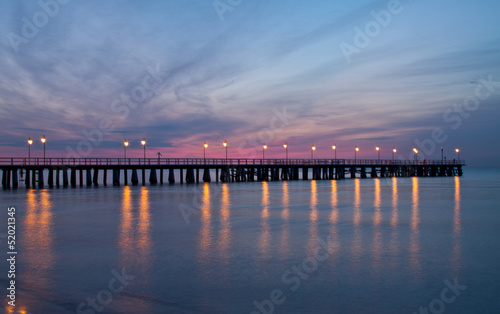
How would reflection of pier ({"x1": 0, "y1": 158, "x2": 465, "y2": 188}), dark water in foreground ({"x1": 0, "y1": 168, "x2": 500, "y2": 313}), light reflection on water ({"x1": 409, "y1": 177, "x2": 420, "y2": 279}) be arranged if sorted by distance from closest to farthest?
dark water in foreground ({"x1": 0, "y1": 168, "x2": 500, "y2": 313}), light reflection on water ({"x1": 409, "y1": 177, "x2": 420, "y2": 279}), reflection of pier ({"x1": 0, "y1": 158, "x2": 465, "y2": 188})

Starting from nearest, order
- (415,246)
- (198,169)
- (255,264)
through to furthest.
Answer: (255,264)
(415,246)
(198,169)

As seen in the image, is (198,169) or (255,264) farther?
(198,169)

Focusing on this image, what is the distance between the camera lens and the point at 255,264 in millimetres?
11742

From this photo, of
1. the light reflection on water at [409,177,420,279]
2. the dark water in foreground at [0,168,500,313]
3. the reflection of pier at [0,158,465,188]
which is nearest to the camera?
the dark water in foreground at [0,168,500,313]

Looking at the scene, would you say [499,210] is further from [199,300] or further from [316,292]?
[199,300]

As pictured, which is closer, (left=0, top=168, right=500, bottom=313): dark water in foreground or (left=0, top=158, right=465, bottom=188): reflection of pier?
(left=0, top=168, right=500, bottom=313): dark water in foreground

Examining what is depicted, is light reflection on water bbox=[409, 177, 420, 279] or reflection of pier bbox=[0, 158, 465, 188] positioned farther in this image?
reflection of pier bbox=[0, 158, 465, 188]

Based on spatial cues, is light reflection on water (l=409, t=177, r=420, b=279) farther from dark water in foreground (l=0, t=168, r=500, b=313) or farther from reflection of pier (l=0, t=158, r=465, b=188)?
reflection of pier (l=0, t=158, r=465, b=188)

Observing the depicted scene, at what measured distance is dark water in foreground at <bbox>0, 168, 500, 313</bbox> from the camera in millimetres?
8648

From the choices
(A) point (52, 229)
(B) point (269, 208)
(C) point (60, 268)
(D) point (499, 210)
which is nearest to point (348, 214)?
(B) point (269, 208)

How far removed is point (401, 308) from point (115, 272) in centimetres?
651

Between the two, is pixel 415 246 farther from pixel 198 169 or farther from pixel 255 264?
pixel 198 169

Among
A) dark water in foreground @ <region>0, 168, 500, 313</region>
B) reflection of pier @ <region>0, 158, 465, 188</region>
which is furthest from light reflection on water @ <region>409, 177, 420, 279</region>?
reflection of pier @ <region>0, 158, 465, 188</region>

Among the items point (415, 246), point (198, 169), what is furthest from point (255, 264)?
point (198, 169)
